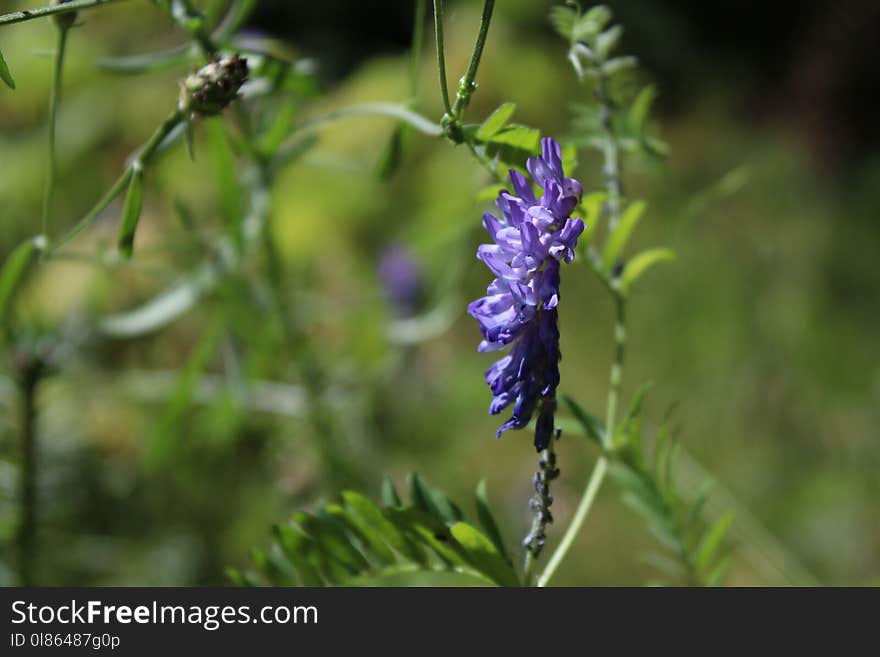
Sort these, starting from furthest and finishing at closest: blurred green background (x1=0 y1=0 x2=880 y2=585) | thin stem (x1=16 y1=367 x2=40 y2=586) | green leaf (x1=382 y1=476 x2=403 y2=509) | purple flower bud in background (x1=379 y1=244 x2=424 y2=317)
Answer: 1. purple flower bud in background (x1=379 y1=244 x2=424 y2=317)
2. blurred green background (x1=0 y1=0 x2=880 y2=585)
3. thin stem (x1=16 y1=367 x2=40 y2=586)
4. green leaf (x1=382 y1=476 x2=403 y2=509)

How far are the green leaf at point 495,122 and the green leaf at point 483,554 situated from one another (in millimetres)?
180

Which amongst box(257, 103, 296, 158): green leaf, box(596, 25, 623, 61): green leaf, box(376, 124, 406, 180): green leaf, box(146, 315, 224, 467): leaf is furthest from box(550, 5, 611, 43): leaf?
box(146, 315, 224, 467): leaf

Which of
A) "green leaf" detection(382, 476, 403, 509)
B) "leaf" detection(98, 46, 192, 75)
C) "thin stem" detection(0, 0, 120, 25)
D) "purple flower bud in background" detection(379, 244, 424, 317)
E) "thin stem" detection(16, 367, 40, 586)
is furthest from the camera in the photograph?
"purple flower bud in background" detection(379, 244, 424, 317)

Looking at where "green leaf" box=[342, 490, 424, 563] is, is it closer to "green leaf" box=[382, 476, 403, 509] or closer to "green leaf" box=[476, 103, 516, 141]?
"green leaf" box=[382, 476, 403, 509]

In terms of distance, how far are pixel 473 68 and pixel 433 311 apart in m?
0.67

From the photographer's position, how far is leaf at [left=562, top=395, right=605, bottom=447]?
537 mm

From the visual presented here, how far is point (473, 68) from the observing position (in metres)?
0.42

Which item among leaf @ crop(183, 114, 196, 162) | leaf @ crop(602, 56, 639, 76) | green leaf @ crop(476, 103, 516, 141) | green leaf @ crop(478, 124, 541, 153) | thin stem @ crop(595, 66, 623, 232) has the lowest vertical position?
thin stem @ crop(595, 66, 623, 232)

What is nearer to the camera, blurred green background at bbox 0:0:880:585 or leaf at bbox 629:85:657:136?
leaf at bbox 629:85:657:136

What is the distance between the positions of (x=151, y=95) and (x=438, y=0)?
1.92 metres

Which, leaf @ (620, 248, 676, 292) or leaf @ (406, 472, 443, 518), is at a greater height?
leaf @ (620, 248, 676, 292)

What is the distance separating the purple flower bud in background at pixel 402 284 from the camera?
1.36 m

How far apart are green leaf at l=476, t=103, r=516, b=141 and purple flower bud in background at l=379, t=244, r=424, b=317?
0.86m

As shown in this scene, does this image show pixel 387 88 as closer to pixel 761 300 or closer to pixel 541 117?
pixel 541 117
